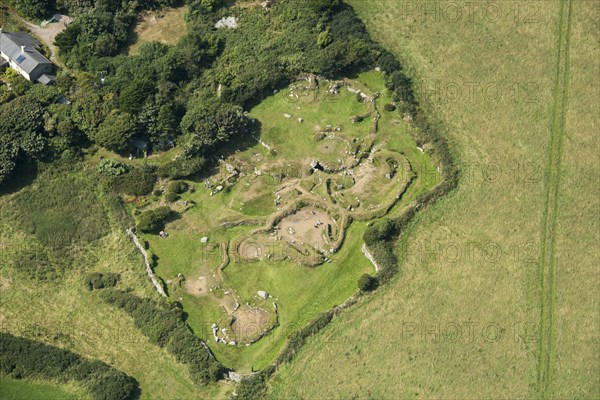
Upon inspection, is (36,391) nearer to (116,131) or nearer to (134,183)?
(134,183)

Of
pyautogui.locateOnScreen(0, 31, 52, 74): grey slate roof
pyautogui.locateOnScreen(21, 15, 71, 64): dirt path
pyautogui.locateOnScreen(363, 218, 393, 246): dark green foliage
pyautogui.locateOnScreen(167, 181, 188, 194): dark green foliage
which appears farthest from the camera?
pyautogui.locateOnScreen(21, 15, 71, 64): dirt path

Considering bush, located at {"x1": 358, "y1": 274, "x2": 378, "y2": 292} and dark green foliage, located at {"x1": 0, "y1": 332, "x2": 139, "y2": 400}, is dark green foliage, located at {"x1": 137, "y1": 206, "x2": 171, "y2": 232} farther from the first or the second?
bush, located at {"x1": 358, "y1": 274, "x2": 378, "y2": 292}

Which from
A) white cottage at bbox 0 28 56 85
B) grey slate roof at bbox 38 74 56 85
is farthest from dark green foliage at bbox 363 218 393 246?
white cottage at bbox 0 28 56 85

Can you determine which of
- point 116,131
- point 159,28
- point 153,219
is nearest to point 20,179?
point 116,131

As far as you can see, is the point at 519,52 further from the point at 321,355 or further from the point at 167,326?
the point at 167,326

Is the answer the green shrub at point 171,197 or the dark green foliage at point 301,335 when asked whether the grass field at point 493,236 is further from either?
the green shrub at point 171,197

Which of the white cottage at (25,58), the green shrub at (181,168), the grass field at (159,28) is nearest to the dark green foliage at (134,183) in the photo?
the green shrub at (181,168)
